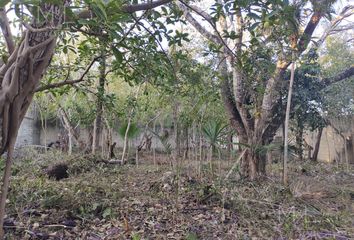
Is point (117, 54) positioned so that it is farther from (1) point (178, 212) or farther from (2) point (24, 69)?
(1) point (178, 212)

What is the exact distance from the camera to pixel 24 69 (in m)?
1.86

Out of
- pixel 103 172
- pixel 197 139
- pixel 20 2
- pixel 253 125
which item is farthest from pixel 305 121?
pixel 20 2

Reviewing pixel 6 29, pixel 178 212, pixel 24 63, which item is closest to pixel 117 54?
pixel 24 63

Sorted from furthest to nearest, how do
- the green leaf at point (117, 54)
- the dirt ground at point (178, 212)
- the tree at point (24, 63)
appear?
the dirt ground at point (178, 212) < the tree at point (24, 63) < the green leaf at point (117, 54)

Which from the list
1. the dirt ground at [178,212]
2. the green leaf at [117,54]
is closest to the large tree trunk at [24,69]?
the green leaf at [117,54]

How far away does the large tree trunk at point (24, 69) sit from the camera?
1821mm

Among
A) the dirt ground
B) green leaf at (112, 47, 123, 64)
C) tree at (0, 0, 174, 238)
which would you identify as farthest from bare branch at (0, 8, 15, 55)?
the dirt ground

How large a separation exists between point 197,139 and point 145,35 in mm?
2854

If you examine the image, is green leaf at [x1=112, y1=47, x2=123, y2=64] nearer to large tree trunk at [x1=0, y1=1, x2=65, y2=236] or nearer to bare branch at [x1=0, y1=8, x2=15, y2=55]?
large tree trunk at [x1=0, y1=1, x2=65, y2=236]

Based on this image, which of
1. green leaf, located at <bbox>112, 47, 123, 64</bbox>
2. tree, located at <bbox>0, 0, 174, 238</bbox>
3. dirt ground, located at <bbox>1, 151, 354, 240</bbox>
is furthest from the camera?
dirt ground, located at <bbox>1, 151, 354, 240</bbox>

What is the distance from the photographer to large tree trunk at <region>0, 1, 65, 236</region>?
5.98ft

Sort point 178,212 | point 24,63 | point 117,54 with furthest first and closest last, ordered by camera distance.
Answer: point 178,212 → point 24,63 → point 117,54

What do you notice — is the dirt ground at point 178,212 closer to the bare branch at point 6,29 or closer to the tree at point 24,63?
the tree at point 24,63

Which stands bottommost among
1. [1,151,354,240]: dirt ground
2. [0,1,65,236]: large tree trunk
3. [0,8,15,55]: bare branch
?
[1,151,354,240]: dirt ground
